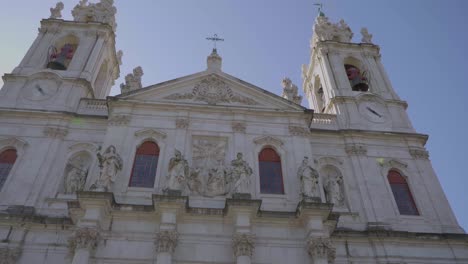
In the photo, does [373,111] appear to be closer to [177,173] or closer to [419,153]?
[419,153]

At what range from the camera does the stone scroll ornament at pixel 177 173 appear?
1644 centimetres

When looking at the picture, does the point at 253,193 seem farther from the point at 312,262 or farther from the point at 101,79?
the point at 101,79

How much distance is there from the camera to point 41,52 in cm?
2538

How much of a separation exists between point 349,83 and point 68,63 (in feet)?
55.9

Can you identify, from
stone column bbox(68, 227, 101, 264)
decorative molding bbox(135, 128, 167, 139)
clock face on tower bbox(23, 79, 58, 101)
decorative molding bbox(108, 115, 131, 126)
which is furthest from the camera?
clock face on tower bbox(23, 79, 58, 101)

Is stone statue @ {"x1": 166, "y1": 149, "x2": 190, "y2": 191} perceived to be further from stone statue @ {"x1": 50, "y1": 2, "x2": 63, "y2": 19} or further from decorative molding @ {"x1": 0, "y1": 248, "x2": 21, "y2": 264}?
stone statue @ {"x1": 50, "y1": 2, "x2": 63, "y2": 19}

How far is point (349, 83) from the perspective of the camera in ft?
85.3

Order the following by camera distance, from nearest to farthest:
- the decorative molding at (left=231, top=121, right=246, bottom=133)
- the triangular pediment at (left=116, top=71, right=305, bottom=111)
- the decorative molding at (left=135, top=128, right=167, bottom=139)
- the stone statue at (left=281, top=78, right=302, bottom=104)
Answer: the decorative molding at (left=135, top=128, right=167, bottom=139)
the decorative molding at (left=231, top=121, right=246, bottom=133)
the triangular pediment at (left=116, top=71, right=305, bottom=111)
the stone statue at (left=281, top=78, right=302, bottom=104)

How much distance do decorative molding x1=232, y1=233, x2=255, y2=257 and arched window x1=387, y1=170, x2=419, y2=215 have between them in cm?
814

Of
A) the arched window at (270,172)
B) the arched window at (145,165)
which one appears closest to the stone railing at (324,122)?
the arched window at (270,172)

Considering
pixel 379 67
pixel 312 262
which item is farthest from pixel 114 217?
pixel 379 67

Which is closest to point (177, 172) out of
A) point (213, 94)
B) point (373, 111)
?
point (213, 94)

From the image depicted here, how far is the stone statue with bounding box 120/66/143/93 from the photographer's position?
75.2 ft

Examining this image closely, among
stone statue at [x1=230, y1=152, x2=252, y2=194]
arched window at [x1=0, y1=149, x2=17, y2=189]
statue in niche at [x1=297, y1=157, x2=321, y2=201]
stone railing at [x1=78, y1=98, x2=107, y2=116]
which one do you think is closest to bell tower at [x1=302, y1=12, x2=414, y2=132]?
statue in niche at [x1=297, y1=157, x2=321, y2=201]
